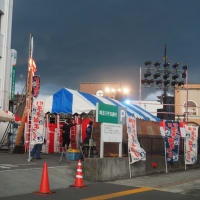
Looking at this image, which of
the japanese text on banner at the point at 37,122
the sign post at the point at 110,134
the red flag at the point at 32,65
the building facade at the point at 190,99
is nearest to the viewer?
the sign post at the point at 110,134

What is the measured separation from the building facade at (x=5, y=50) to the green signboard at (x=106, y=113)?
14483mm

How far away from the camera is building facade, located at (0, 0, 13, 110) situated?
25234 mm

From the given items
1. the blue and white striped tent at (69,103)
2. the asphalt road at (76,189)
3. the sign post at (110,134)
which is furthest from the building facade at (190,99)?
the asphalt road at (76,189)

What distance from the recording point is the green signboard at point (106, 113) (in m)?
11.6

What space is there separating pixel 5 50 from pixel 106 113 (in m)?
16.1

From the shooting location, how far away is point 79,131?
18172 millimetres

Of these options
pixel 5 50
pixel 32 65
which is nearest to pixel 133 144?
pixel 32 65

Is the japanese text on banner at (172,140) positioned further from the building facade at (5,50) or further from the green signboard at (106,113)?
the building facade at (5,50)

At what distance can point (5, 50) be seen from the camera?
2559 cm

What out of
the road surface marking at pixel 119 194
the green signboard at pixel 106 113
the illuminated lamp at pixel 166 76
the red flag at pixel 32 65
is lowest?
the road surface marking at pixel 119 194

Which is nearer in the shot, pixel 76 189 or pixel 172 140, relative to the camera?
pixel 76 189

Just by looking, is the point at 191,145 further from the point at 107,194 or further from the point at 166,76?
the point at 166,76

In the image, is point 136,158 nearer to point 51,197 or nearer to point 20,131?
point 51,197

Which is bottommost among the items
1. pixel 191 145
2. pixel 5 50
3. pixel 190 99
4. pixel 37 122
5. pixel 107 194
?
pixel 107 194
